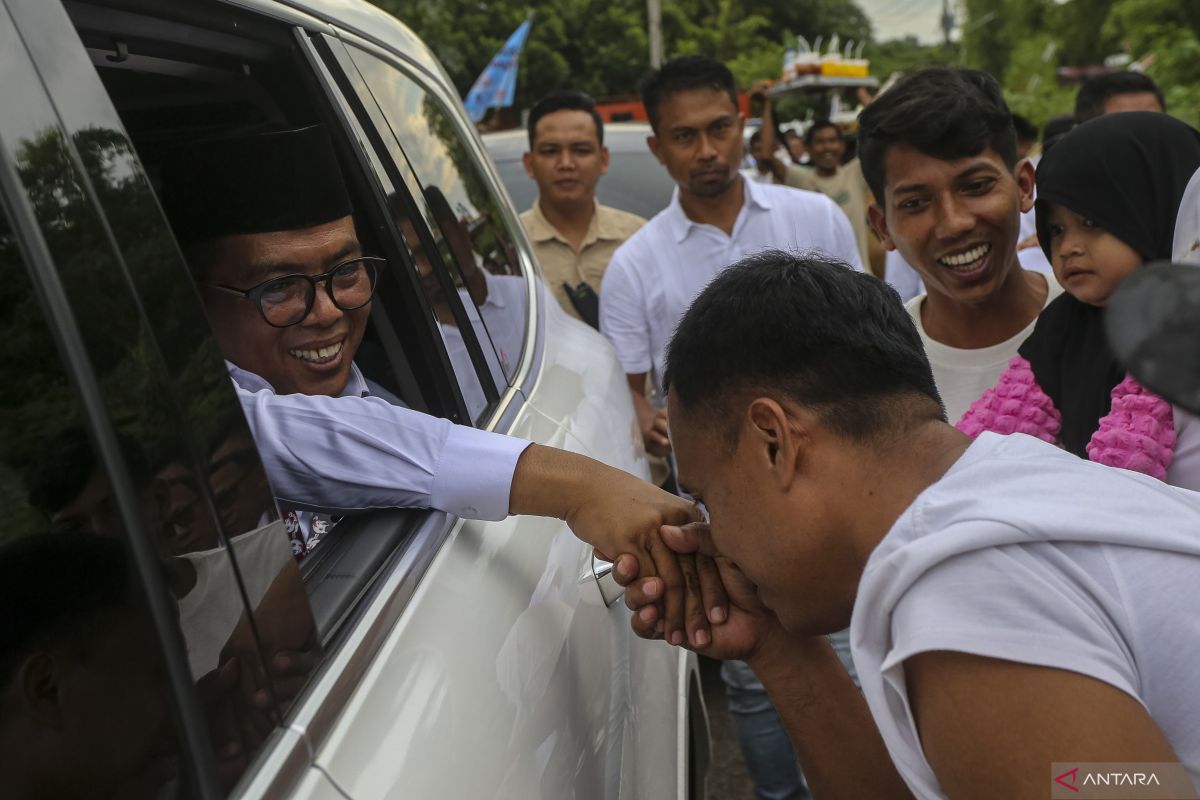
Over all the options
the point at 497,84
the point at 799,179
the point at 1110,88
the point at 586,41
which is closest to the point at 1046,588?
the point at 1110,88

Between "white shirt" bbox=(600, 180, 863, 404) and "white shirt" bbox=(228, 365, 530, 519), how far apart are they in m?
2.41

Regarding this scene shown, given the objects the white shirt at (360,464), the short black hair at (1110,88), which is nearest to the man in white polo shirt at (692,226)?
the short black hair at (1110,88)

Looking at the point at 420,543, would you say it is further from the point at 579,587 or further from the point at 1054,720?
the point at 1054,720

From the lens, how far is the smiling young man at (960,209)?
8.73 ft

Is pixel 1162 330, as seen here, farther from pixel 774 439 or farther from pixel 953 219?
pixel 953 219

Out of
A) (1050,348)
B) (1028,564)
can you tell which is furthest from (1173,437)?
(1028,564)

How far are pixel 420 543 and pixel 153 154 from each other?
2.85 ft

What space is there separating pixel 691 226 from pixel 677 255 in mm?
126

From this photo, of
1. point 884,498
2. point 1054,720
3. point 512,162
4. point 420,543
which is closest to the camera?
point 1054,720

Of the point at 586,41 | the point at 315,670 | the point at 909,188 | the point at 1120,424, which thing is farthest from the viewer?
the point at 586,41

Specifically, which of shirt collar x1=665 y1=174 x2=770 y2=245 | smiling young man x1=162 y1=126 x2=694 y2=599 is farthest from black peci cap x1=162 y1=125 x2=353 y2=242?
shirt collar x1=665 y1=174 x2=770 y2=245

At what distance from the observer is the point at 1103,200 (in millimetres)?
2213

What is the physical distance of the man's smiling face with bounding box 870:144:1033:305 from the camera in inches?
105

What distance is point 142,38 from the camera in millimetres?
1689
